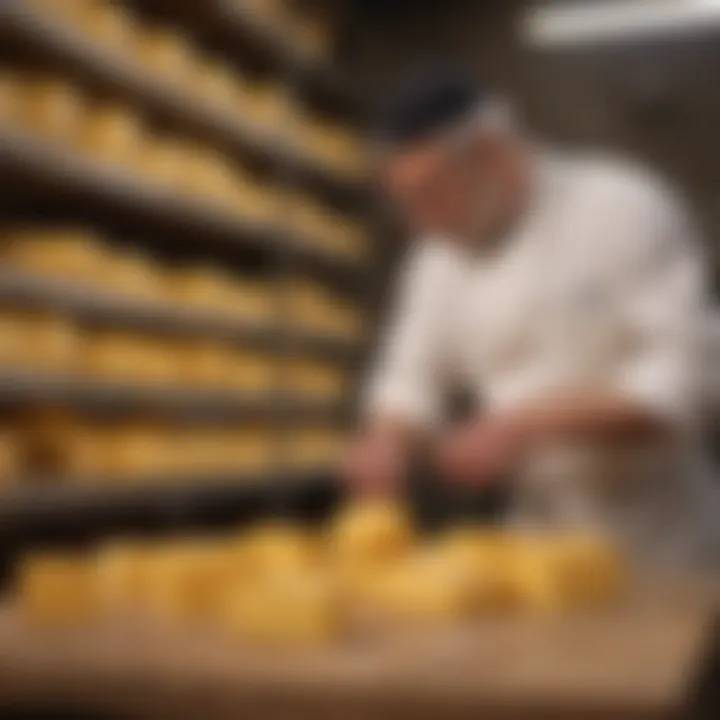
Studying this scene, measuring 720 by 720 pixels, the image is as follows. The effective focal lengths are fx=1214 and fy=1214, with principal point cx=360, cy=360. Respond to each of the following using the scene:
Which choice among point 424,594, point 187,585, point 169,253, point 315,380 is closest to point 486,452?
point 424,594

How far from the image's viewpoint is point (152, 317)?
4.38 ft

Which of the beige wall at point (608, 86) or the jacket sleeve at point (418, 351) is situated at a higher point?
the beige wall at point (608, 86)

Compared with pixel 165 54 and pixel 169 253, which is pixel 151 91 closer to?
pixel 165 54

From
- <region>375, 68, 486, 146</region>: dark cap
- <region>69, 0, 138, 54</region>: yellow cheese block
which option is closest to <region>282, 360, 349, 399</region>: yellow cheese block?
<region>375, 68, 486, 146</region>: dark cap

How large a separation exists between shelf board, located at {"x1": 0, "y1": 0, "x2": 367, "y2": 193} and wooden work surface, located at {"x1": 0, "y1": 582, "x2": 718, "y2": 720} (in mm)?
646

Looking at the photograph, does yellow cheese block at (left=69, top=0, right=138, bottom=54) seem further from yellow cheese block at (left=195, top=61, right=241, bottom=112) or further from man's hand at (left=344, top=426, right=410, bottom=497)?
man's hand at (left=344, top=426, right=410, bottom=497)

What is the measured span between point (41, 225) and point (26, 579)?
26.6 inches

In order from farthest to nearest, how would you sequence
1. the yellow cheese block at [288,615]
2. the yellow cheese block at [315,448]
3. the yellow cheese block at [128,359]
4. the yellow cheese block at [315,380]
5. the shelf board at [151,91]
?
the yellow cheese block at [128,359], the shelf board at [151,91], the yellow cheese block at [315,380], the yellow cheese block at [315,448], the yellow cheese block at [288,615]

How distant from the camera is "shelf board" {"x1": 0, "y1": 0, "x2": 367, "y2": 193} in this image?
116 cm

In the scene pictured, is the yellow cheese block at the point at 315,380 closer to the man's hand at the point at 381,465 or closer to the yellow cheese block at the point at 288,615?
the man's hand at the point at 381,465

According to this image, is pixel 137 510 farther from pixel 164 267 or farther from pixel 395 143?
pixel 395 143

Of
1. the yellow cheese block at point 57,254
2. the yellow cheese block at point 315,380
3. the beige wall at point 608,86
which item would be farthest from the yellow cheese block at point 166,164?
the beige wall at point 608,86

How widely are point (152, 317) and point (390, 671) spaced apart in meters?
0.87

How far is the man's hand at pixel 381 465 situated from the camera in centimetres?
75
